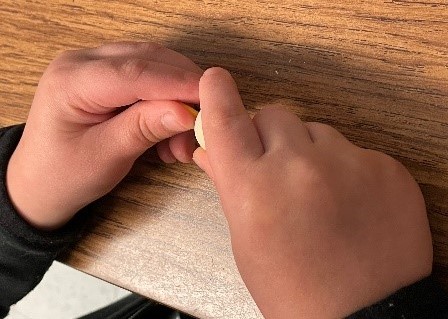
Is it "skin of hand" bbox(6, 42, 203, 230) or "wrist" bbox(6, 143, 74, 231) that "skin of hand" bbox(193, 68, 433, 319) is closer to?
"skin of hand" bbox(6, 42, 203, 230)

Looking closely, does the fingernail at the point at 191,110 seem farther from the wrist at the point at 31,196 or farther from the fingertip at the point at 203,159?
the wrist at the point at 31,196

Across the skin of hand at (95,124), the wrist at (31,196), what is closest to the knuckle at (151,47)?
the skin of hand at (95,124)

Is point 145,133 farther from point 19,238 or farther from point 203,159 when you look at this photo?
point 19,238

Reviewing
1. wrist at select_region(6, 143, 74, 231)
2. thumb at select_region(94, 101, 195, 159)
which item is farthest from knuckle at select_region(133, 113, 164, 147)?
wrist at select_region(6, 143, 74, 231)

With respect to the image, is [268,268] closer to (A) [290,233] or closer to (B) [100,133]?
(A) [290,233]

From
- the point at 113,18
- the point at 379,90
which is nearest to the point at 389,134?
the point at 379,90
